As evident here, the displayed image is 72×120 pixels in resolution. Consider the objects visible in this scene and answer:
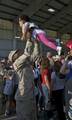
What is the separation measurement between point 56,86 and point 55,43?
9.66 ft

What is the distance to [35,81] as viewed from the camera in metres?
8.95

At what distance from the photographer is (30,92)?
557cm

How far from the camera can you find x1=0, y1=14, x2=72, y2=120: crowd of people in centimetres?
554

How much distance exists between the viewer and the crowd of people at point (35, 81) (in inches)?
218

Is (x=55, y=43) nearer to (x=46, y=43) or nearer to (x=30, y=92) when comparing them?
(x=46, y=43)

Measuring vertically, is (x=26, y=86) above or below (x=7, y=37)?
below

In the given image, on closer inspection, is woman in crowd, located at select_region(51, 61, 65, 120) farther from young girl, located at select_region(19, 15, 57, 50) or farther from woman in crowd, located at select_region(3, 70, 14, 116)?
young girl, located at select_region(19, 15, 57, 50)

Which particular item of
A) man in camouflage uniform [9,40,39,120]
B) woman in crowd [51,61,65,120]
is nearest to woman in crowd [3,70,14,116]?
woman in crowd [51,61,65,120]

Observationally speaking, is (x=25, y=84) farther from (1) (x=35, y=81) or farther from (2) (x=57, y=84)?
(1) (x=35, y=81)

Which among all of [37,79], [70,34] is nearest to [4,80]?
[37,79]

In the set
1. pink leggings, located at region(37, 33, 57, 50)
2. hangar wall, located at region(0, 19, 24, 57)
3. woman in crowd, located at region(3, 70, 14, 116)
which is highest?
hangar wall, located at region(0, 19, 24, 57)

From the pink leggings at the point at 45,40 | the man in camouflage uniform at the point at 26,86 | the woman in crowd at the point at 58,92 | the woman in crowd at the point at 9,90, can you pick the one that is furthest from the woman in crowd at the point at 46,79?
the pink leggings at the point at 45,40

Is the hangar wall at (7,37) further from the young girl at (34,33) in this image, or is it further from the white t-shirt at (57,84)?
the young girl at (34,33)

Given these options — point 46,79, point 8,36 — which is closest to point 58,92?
point 46,79
